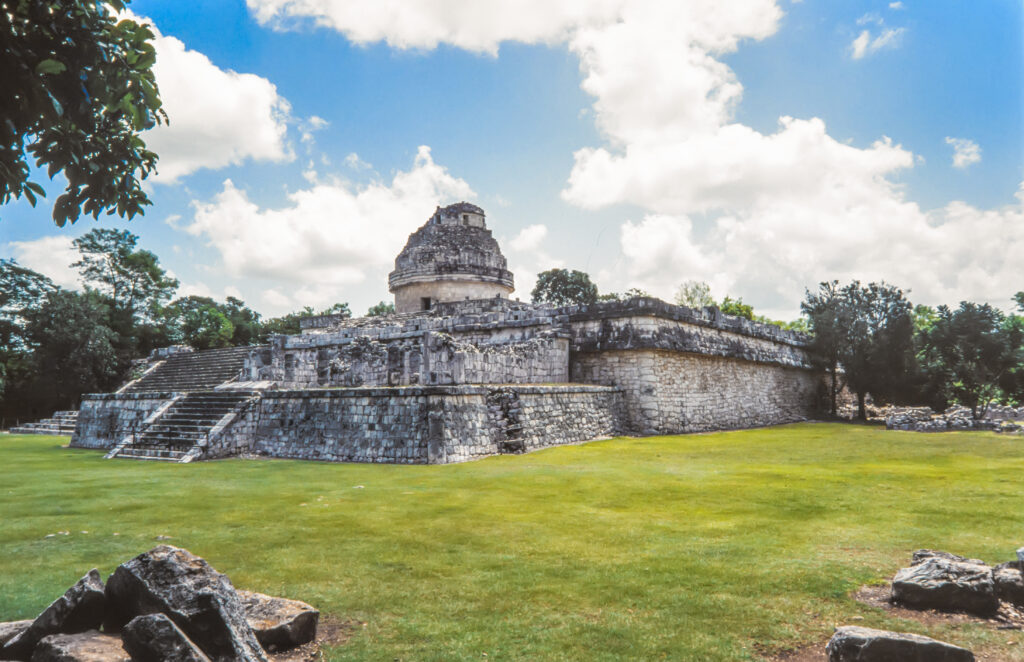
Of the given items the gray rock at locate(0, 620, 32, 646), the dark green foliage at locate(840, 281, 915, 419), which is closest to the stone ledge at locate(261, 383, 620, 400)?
the gray rock at locate(0, 620, 32, 646)

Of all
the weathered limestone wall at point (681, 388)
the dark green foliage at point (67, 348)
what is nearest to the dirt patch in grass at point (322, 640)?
the weathered limestone wall at point (681, 388)

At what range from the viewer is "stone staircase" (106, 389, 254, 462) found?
12406mm

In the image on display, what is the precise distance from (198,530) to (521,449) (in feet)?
21.9

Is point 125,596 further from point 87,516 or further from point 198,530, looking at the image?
point 87,516

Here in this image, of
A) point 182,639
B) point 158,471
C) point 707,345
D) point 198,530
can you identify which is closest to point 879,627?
point 182,639

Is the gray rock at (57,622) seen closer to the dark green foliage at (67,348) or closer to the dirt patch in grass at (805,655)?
the dirt patch in grass at (805,655)

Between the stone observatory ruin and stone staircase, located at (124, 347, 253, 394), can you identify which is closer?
the stone observatory ruin

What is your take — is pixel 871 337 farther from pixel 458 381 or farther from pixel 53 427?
pixel 53 427

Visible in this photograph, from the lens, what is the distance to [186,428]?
13297 millimetres

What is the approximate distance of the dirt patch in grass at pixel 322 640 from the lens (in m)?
3.12

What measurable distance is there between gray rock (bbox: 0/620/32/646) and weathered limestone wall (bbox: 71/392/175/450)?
13.4 meters

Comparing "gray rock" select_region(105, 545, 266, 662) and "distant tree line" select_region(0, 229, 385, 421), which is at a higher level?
"distant tree line" select_region(0, 229, 385, 421)

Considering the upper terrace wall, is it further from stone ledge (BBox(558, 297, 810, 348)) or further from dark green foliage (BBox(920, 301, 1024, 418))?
dark green foliage (BBox(920, 301, 1024, 418))

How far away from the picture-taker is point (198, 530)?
18.6 ft
